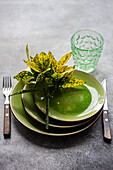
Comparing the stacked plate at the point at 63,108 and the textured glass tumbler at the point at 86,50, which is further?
the textured glass tumbler at the point at 86,50

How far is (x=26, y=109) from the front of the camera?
92 centimetres

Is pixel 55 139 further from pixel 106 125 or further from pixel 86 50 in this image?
pixel 86 50

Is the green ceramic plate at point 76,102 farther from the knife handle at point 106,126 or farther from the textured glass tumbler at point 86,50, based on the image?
the textured glass tumbler at point 86,50

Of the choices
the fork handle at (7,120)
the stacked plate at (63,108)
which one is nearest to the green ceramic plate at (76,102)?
the stacked plate at (63,108)

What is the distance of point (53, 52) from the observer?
133 centimetres

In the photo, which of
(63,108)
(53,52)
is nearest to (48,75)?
(63,108)

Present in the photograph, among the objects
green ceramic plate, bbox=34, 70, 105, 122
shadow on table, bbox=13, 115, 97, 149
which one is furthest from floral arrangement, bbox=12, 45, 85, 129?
shadow on table, bbox=13, 115, 97, 149

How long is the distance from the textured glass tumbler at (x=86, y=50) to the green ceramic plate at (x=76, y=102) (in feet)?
0.56

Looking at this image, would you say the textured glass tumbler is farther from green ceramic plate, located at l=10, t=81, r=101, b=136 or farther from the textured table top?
green ceramic plate, located at l=10, t=81, r=101, b=136

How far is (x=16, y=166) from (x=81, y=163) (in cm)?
22

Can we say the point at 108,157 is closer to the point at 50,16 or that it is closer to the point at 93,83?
the point at 93,83

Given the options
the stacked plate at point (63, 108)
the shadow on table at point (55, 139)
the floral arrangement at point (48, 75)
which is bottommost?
the shadow on table at point (55, 139)

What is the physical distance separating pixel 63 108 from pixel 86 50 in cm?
31

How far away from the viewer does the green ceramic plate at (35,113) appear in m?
0.88
